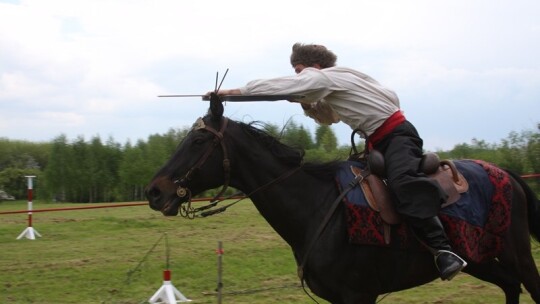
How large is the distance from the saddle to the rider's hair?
2.85 ft

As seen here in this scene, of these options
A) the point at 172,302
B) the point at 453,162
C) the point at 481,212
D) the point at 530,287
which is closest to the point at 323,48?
the point at 453,162

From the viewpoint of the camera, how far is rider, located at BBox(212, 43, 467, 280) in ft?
14.4

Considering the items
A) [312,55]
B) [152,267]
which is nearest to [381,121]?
[312,55]

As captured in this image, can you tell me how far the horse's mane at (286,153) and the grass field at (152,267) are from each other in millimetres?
3713

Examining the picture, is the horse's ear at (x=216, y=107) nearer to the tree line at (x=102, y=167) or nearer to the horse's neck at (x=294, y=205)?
the horse's neck at (x=294, y=205)

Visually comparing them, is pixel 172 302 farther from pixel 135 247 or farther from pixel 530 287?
pixel 135 247

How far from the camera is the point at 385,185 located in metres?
4.63

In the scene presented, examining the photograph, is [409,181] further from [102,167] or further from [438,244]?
[102,167]

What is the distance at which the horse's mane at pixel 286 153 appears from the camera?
4.71 metres

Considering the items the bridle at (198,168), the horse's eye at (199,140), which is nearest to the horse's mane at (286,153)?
the bridle at (198,168)

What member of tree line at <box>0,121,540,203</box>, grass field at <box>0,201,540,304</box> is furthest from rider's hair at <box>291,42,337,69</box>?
tree line at <box>0,121,540,203</box>

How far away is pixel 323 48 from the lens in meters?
4.99

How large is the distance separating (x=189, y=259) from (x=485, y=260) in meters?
6.65

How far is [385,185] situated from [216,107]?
1.43 meters
